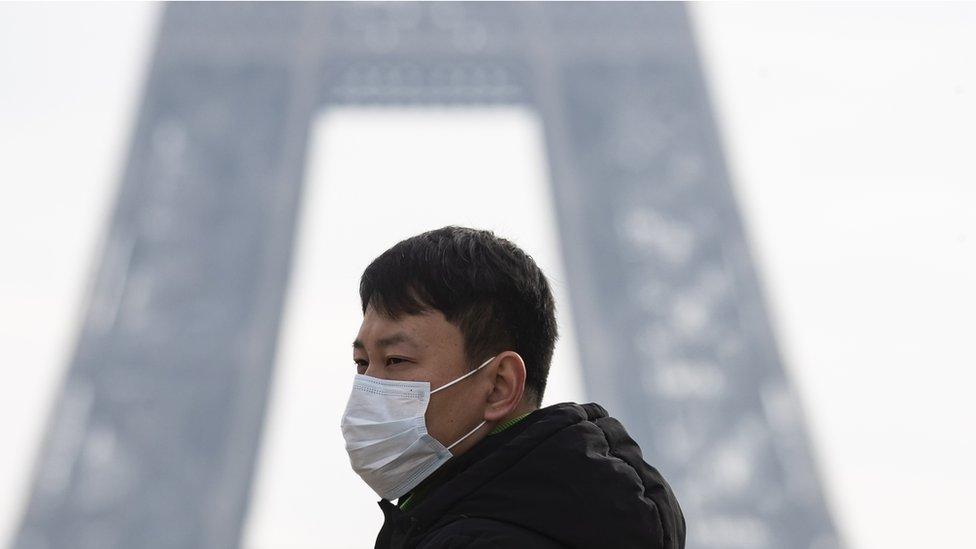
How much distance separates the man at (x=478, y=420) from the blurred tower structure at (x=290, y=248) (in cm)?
1409

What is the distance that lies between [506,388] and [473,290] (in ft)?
0.34

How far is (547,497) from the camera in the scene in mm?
939

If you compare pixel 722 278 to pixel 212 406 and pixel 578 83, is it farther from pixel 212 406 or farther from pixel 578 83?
pixel 212 406

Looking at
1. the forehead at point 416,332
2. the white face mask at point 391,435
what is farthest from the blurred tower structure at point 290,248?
the forehead at point 416,332

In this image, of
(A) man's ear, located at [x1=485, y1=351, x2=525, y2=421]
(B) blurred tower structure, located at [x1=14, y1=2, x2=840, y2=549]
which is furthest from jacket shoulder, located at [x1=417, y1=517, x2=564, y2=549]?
(B) blurred tower structure, located at [x1=14, y1=2, x2=840, y2=549]

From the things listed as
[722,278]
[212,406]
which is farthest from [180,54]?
[722,278]

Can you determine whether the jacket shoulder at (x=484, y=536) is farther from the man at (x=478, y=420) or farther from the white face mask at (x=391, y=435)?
the white face mask at (x=391, y=435)

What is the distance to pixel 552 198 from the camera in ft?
58.3

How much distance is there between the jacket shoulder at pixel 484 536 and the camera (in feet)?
2.93

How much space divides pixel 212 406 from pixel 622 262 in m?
6.49

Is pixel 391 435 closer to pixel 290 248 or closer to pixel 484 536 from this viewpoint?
pixel 484 536

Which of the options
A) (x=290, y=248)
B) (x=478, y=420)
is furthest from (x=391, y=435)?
(x=290, y=248)

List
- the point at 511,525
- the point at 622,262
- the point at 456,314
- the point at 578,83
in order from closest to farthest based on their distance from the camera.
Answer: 1. the point at 511,525
2. the point at 456,314
3. the point at 622,262
4. the point at 578,83

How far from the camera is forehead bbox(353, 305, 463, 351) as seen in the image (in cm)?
107
